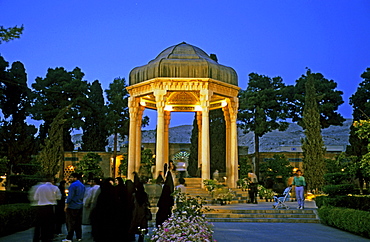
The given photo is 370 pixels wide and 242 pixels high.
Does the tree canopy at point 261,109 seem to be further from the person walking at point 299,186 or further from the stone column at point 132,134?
the person walking at point 299,186

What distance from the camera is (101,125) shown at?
39.6 m

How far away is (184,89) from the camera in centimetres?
2148

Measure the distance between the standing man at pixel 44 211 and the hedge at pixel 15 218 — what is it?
181cm

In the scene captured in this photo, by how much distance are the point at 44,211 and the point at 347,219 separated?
25.7 ft

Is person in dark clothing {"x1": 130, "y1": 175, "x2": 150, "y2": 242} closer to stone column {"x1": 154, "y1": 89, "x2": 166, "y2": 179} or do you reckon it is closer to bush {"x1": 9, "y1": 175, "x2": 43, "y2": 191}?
Result: bush {"x1": 9, "y1": 175, "x2": 43, "y2": 191}

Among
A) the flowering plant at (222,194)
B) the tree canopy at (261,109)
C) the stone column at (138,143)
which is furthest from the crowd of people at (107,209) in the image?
the tree canopy at (261,109)

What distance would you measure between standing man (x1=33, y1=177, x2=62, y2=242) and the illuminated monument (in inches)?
453

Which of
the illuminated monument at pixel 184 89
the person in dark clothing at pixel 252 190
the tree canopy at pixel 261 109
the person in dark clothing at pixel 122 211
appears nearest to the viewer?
the person in dark clothing at pixel 122 211

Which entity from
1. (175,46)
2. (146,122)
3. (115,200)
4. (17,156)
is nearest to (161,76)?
(175,46)

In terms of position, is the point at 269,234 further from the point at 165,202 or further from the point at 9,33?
the point at 9,33

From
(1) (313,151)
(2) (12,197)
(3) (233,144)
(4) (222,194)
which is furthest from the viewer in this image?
(1) (313,151)

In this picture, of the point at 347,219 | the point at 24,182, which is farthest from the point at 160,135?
the point at 347,219

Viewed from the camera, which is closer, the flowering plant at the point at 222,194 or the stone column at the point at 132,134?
the flowering plant at the point at 222,194

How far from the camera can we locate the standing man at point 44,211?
30.5 feet
